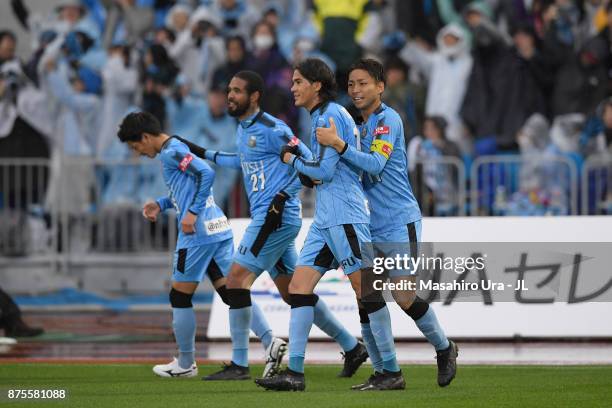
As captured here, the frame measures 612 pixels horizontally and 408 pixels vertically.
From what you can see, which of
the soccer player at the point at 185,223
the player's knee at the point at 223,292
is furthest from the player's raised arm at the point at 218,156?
the player's knee at the point at 223,292

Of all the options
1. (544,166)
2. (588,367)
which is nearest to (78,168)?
(544,166)

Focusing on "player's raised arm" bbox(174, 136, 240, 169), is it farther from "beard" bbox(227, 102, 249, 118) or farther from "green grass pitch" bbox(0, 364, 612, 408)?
"green grass pitch" bbox(0, 364, 612, 408)

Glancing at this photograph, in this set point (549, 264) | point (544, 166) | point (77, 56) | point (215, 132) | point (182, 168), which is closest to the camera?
point (182, 168)

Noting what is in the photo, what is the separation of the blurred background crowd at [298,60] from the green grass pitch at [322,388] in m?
7.48

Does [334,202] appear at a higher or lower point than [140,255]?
higher

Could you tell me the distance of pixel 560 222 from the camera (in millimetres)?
15617

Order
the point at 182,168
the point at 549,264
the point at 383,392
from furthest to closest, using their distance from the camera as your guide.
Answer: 1. the point at 549,264
2. the point at 182,168
3. the point at 383,392

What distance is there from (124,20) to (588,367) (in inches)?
502

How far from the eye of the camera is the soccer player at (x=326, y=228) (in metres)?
10.5

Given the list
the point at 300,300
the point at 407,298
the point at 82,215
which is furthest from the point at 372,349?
the point at 82,215

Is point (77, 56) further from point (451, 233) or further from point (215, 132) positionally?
point (451, 233)

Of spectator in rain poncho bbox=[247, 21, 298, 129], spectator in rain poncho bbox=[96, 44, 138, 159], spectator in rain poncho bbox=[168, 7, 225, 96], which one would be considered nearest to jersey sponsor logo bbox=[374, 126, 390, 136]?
spectator in rain poncho bbox=[247, 21, 298, 129]

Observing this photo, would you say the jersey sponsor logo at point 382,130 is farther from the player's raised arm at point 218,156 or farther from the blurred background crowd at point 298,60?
the blurred background crowd at point 298,60

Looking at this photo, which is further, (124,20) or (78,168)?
(124,20)
